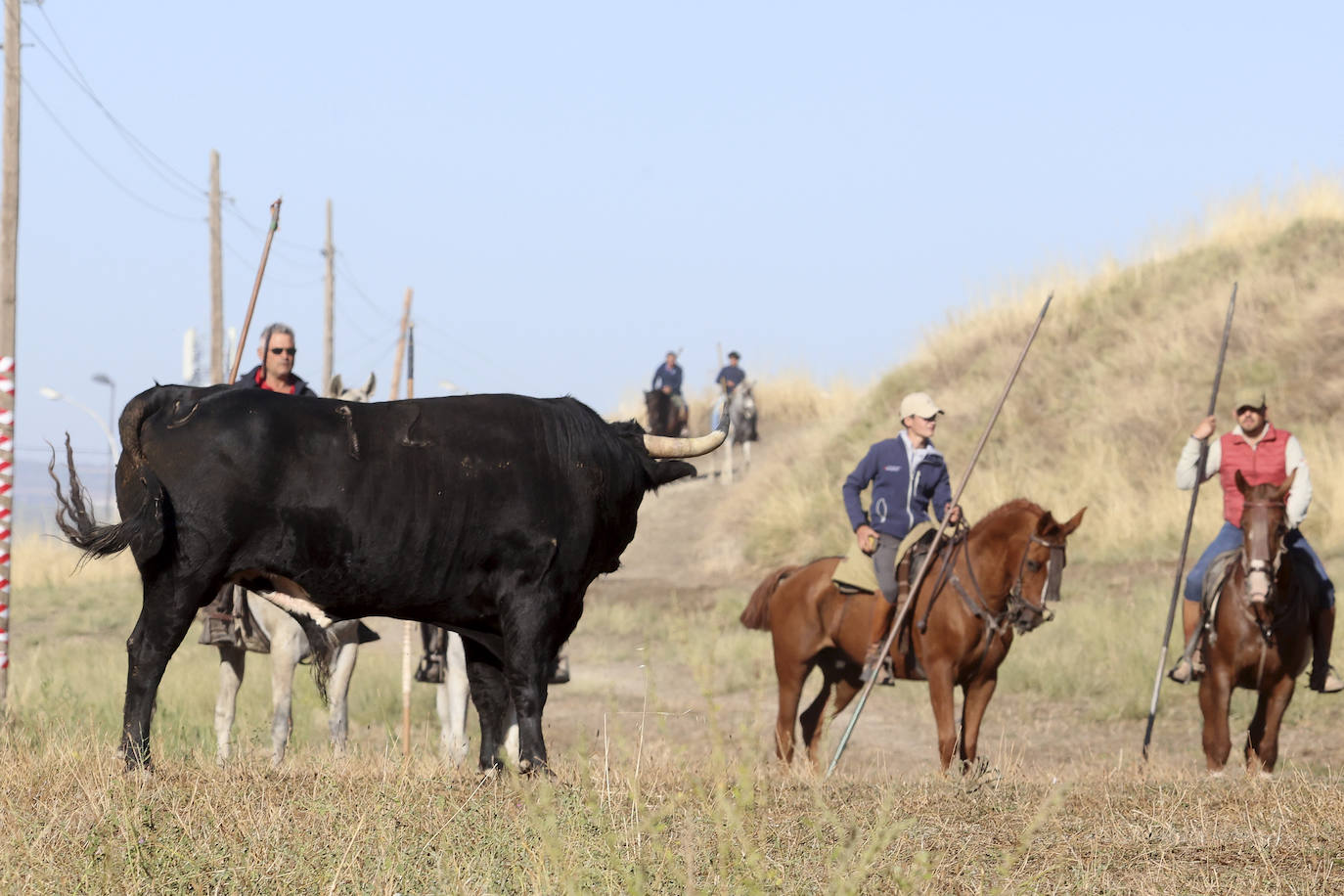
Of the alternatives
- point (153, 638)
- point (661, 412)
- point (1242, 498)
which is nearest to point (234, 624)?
point (153, 638)

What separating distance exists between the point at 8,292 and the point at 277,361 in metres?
4.44

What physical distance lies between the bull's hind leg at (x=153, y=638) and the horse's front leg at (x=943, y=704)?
4247 millimetres

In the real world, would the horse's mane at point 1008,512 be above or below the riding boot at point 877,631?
above

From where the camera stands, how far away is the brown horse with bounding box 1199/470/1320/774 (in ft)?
27.8

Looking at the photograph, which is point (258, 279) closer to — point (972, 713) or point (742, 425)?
point (972, 713)

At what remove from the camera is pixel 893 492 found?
30.5ft

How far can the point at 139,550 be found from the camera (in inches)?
227

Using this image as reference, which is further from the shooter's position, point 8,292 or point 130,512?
point 8,292

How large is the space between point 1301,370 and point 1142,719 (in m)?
11.0

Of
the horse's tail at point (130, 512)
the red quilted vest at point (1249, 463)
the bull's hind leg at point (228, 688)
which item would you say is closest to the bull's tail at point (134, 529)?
the horse's tail at point (130, 512)

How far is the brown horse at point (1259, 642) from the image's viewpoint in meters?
8.48

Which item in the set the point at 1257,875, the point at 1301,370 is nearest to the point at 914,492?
the point at 1257,875

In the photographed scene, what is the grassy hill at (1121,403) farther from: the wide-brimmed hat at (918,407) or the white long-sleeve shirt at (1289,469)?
the wide-brimmed hat at (918,407)

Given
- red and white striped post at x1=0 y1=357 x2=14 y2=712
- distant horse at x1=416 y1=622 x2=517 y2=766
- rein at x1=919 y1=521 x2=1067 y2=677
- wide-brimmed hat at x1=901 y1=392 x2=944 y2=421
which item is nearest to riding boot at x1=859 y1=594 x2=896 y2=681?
rein at x1=919 y1=521 x2=1067 y2=677
